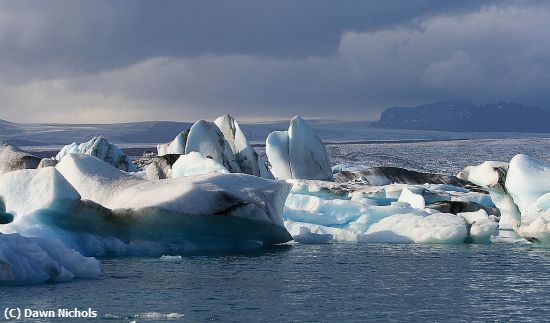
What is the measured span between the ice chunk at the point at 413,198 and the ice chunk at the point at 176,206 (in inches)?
273

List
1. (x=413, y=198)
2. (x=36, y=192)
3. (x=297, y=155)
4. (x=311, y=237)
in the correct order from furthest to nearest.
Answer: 1. (x=297, y=155)
2. (x=413, y=198)
3. (x=311, y=237)
4. (x=36, y=192)

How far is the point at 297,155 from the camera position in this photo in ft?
114

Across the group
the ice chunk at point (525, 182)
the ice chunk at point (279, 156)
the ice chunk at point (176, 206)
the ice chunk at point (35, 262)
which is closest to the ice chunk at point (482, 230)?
the ice chunk at point (525, 182)

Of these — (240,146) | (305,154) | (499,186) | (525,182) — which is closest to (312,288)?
(525,182)

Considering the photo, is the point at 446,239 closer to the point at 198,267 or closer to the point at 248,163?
the point at 198,267

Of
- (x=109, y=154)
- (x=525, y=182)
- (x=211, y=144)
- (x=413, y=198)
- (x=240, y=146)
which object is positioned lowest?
(x=413, y=198)

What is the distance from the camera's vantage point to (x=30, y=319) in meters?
10.3

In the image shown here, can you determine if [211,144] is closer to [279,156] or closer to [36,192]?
[279,156]

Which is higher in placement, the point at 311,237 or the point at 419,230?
the point at 419,230

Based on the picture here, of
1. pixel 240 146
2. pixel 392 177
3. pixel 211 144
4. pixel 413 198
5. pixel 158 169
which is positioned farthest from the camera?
pixel 392 177

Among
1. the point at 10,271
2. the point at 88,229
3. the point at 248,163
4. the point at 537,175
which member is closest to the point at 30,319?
the point at 10,271

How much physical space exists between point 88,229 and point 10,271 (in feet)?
15.5

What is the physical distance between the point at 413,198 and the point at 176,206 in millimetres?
10687

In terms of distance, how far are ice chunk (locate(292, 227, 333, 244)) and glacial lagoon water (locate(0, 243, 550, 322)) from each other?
2.64 metres
